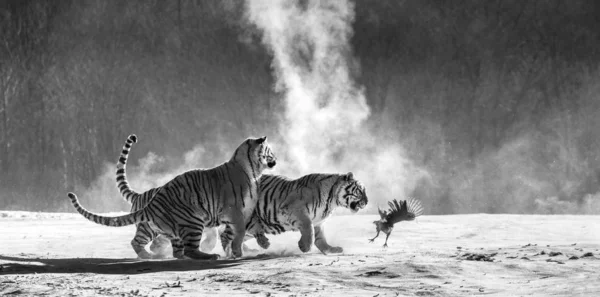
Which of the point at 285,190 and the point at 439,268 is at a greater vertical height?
the point at 285,190

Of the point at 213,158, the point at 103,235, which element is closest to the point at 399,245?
the point at 103,235

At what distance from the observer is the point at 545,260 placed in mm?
10977

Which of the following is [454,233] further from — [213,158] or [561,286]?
[213,158]

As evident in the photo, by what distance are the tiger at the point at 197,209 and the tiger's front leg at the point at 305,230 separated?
68 centimetres

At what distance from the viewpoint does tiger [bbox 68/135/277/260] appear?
1232cm

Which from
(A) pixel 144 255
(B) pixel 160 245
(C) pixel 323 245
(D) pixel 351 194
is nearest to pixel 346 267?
(C) pixel 323 245

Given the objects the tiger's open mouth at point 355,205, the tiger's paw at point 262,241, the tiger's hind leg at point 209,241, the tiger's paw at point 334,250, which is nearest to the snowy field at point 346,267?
the tiger's paw at point 262,241

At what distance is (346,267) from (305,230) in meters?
2.00

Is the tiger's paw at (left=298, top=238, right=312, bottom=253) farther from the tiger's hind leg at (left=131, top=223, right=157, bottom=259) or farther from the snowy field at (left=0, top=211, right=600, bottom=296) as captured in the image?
the tiger's hind leg at (left=131, top=223, right=157, bottom=259)

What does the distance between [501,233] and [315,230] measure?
3772 millimetres

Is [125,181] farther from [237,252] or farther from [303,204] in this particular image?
[303,204]

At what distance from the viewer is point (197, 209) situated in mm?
12383

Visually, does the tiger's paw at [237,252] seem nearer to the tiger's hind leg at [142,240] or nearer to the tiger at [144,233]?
the tiger at [144,233]

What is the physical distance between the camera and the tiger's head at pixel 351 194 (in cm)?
1284
